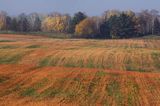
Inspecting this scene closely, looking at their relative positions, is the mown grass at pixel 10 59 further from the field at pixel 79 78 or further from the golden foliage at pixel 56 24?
the golden foliage at pixel 56 24

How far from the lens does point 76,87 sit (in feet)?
105

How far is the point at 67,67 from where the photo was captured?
42.9 metres

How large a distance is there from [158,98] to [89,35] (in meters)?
84.2

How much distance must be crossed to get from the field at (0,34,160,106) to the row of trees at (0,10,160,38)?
58495 millimetres

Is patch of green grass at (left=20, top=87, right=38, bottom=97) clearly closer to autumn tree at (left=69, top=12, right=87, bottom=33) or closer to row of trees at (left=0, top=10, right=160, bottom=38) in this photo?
row of trees at (left=0, top=10, right=160, bottom=38)

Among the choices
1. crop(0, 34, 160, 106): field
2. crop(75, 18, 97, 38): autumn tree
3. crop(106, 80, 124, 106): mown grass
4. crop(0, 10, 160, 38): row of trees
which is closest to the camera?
crop(106, 80, 124, 106): mown grass

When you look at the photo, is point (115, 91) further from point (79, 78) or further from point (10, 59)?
point (10, 59)

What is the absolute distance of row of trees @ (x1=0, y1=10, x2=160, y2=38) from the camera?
110750 mm

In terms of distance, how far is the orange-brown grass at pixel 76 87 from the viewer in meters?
27.8

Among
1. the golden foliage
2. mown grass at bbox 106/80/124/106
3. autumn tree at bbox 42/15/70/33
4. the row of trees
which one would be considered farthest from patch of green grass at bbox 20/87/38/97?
the golden foliage

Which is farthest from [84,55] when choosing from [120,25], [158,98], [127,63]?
[120,25]

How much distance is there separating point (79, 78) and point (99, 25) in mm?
80571

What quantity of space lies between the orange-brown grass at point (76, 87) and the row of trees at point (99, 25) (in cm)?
7059

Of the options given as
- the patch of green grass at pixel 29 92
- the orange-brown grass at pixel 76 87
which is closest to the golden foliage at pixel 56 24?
the orange-brown grass at pixel 76 87
